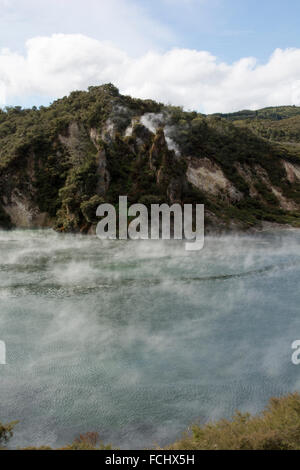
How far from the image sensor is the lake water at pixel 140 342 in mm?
12688

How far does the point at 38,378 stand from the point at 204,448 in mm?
7603

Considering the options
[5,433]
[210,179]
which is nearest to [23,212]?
[210,179]

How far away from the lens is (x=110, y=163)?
50.0m

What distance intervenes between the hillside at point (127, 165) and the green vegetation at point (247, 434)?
34591mm

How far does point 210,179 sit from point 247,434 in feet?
166

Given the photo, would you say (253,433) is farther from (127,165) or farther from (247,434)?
(127,165)

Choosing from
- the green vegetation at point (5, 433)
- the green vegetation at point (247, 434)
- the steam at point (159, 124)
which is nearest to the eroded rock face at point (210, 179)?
the steam at point (159, 124)

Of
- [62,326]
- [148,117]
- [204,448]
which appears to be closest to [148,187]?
[148,117]

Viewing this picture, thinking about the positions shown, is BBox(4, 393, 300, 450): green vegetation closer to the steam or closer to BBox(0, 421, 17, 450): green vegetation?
BBox(0, 421, 17, 450): green vegetation

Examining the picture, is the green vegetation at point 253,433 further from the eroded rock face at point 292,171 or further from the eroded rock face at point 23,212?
the eroded rock face at point 292,171

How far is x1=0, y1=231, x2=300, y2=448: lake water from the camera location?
1269 centimetres
